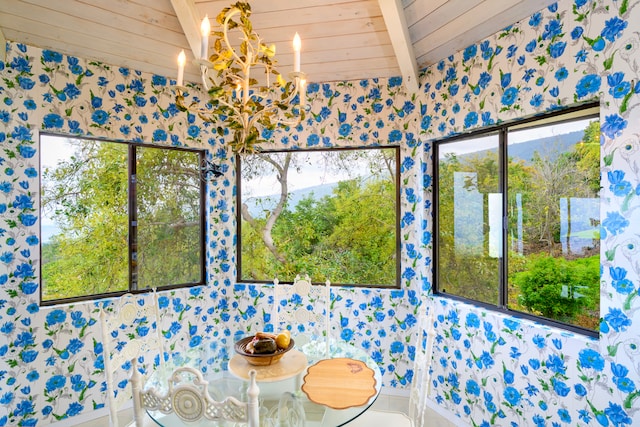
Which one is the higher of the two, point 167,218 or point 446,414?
point 167,218

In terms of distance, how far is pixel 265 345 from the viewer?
1.76 m

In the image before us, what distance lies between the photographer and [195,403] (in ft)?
3.98

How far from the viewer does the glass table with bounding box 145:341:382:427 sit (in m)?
1.47

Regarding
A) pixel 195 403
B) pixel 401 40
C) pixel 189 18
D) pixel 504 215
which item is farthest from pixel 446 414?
pixel 189 18

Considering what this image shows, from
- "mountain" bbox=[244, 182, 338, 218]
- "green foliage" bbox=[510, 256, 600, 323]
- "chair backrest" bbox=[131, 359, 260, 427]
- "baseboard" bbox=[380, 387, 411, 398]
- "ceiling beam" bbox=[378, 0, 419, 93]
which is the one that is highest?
"ceiling beam" bbox=[378, 0, 419, 93]

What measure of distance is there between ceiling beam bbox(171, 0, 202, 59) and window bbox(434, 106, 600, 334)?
2083 mm

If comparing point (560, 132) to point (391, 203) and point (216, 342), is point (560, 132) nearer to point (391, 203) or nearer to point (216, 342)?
point (391, 203)

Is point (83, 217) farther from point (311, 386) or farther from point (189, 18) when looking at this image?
point (311, 386)

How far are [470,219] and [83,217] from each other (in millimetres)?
3058

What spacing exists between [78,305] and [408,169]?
284 centimetres

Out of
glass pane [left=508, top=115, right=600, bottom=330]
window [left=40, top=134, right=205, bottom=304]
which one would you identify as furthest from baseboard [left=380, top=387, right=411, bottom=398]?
window [left=40, top=134, right=205, bottom=304]

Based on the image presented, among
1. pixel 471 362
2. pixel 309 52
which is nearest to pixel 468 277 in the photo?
pixel 471 362

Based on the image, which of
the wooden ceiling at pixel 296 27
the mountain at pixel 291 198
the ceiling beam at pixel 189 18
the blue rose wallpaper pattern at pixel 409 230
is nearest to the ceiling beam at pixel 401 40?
the wooden ceiling at pixel 296 27

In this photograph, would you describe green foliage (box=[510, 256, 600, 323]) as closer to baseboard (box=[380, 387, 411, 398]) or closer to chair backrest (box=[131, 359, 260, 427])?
baseboard (box=[380, 387, 411, 398])
